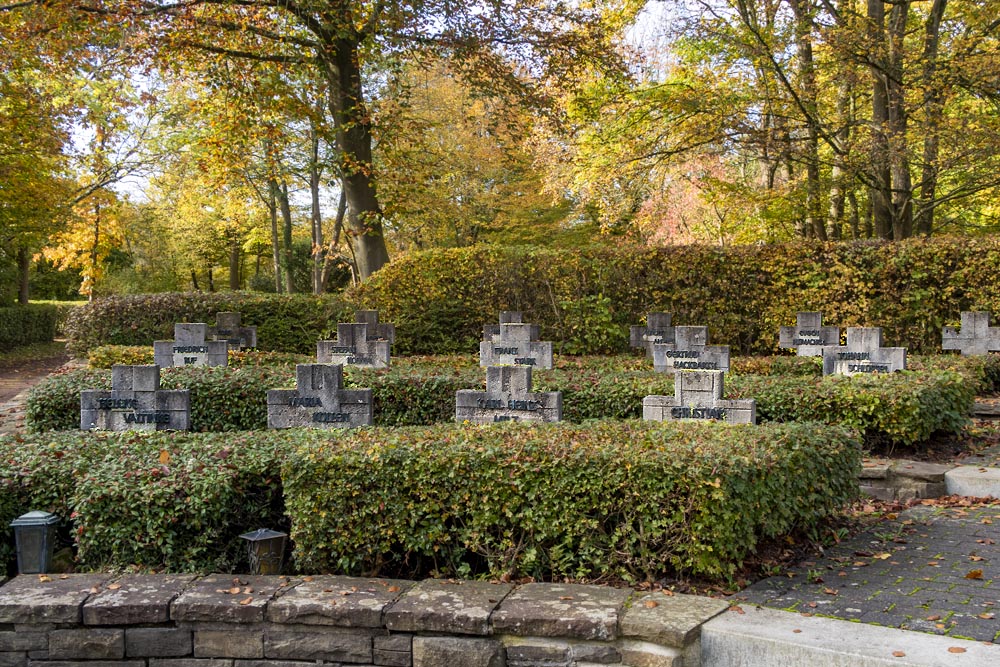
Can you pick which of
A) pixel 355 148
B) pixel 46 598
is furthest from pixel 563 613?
pixel 355 148

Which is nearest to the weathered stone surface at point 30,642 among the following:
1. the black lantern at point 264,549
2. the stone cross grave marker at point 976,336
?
the black lantern at point 264,549

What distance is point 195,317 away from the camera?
15820 mm

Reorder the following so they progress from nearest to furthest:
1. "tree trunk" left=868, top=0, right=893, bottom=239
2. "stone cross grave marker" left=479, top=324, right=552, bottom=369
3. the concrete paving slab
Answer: the concrete paving slab < "stone cross grave marker" left=479, top=324, right=552, bottom=369 < "tree trunk" left=868, top=0, right=893, bottom=239

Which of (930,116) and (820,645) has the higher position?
(930,116)

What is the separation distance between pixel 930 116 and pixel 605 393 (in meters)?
9.08

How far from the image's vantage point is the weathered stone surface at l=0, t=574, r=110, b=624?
15.3ft

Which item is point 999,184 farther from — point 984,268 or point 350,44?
point 350,44

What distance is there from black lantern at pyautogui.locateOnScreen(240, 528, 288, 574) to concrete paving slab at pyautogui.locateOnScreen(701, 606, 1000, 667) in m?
2.59

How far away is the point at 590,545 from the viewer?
478 cm

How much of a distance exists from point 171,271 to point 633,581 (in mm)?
35893

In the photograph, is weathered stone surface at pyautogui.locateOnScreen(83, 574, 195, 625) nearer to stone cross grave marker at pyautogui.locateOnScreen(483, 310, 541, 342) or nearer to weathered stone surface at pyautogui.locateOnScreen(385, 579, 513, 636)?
weathered stone surface at pyautogui.locateOnScreen(385, 579, 513, 636)

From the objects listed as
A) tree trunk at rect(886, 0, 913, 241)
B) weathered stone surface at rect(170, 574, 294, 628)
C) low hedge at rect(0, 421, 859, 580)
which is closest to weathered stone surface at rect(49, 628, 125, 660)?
weathered stone surface at rect(170, 574, 294, 628)

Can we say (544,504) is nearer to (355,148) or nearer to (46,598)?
(46,598)

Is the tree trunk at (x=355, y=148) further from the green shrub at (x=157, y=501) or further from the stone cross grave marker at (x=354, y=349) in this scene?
the green shrub at (x=157, y=501)
